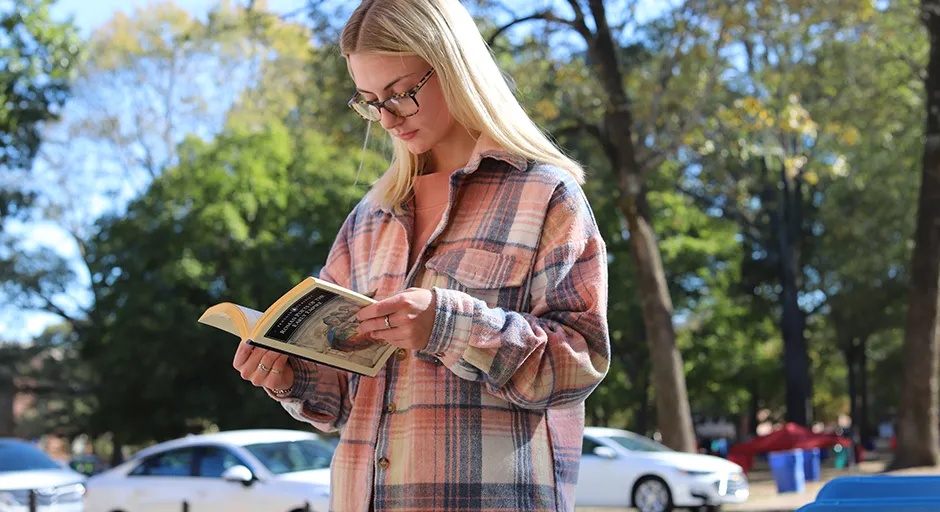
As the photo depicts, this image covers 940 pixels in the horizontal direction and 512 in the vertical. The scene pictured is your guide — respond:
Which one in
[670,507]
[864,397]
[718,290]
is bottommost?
[670,507]

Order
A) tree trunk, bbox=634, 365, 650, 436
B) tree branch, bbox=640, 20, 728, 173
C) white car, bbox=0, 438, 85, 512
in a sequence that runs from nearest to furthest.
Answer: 1. white car, bbox=0, 438, 85, 512
2. tree branch, bbox=640, 20, 728, 173
3. tree trunk, bbox=634, 365, 650, 436

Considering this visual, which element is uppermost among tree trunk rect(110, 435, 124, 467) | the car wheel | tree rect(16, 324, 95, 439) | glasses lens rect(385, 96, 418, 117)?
tree rect(16, 324, 95, 439)

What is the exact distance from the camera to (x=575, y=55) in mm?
17203

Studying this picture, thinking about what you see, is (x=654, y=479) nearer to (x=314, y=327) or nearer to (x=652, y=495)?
(x=652, y=495)

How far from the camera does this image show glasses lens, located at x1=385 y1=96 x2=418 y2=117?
98.7 inches

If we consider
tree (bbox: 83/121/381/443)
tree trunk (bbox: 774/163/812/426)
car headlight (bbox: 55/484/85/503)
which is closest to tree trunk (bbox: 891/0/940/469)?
car headlight (bbox: 55/484/85/503)

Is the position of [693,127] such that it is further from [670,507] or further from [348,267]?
[348,267]

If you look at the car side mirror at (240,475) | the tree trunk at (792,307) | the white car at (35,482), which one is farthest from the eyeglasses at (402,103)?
the tree trunk at (792,307)

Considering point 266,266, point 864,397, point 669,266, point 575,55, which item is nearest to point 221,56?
point 266,266

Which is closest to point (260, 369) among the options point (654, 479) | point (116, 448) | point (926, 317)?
point (654, 479)

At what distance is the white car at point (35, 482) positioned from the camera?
14891mm

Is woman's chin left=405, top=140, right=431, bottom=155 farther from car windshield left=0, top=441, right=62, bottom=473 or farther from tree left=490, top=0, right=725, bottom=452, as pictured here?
car windshield left=0, top=441, right=62, bottom=473

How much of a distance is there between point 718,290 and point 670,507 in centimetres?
1964

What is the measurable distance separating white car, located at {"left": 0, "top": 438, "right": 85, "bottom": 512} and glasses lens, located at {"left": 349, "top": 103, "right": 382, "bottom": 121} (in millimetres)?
13546
